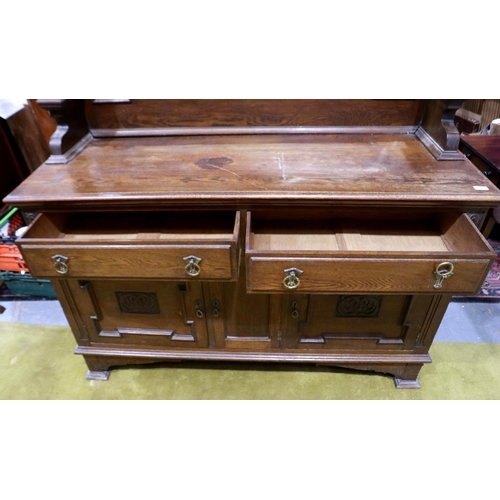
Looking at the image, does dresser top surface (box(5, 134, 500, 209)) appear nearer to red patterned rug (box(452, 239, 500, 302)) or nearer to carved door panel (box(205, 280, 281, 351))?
carved door panel (box(205, 280, 281, 351))

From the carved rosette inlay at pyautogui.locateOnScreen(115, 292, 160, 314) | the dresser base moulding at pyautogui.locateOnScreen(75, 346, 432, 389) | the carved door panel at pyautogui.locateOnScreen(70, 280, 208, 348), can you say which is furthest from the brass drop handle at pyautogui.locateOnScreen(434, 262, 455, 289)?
the carved rosette inlay at pyautogui.locateOnScreen(115, 292, 160, 314)

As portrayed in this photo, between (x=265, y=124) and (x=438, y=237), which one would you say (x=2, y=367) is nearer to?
(x=265, y=124)

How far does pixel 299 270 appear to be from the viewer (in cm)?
94

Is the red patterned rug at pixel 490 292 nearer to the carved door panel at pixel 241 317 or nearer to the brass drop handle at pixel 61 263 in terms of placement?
the carved door panel at pixel 241 317

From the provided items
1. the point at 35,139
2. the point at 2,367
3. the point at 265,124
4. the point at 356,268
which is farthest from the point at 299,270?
the point at 35,139

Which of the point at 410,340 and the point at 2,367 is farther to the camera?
the point at 2,367

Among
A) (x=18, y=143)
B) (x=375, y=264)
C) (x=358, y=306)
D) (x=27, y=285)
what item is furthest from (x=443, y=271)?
(x=18, y=143)

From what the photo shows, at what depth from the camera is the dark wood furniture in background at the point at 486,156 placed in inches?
61.2

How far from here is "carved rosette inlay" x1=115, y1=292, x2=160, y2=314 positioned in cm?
120

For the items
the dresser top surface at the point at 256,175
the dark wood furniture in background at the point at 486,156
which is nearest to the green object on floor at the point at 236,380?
the dark wood furniture in background at the point at 486,156

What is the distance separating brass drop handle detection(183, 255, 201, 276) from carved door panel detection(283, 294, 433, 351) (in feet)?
1.11

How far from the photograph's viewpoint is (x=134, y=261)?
38.1 inches

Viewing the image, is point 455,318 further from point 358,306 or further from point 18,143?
point 18,143

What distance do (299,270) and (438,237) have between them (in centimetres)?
48
